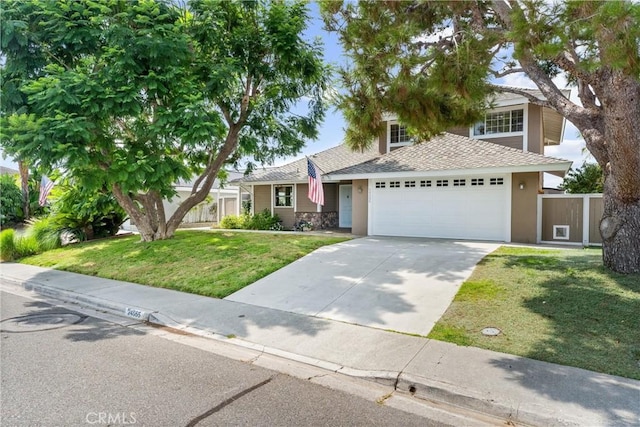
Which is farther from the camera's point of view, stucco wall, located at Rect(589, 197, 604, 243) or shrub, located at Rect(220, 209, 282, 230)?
shrub, located at Rect(220, 209, 282, 230)

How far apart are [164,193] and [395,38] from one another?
8.03 m

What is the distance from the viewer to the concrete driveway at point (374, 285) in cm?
629

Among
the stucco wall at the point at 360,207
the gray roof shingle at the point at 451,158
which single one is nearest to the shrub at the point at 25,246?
the gray roof shingle at the point at 451,158

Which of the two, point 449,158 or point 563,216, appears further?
point 449,158

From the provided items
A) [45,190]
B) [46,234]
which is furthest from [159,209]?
[45,190]

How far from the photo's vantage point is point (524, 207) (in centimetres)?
1242

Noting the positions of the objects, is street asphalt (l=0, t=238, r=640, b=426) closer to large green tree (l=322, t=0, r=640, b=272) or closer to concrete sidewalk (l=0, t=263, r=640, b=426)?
concrete sidewalk (l=0, t=263, r=640, b=426)

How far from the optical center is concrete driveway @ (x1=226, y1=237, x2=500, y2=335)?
6285 millimetres

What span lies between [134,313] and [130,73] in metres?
6.54

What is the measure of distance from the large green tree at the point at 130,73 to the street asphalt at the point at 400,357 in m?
3.67

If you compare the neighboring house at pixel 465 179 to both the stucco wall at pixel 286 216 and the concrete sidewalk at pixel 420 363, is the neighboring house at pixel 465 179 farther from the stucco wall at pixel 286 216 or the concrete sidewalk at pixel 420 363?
the concrete sidewalk at pixel 420 363

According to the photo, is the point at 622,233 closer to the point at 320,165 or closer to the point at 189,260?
the point at 189,260

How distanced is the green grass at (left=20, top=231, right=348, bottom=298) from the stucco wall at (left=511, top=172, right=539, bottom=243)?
19.5 ft

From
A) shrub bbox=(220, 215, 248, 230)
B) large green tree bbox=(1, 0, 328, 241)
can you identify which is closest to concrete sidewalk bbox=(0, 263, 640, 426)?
large green tree bbox=(1, 0, 328, 241)
